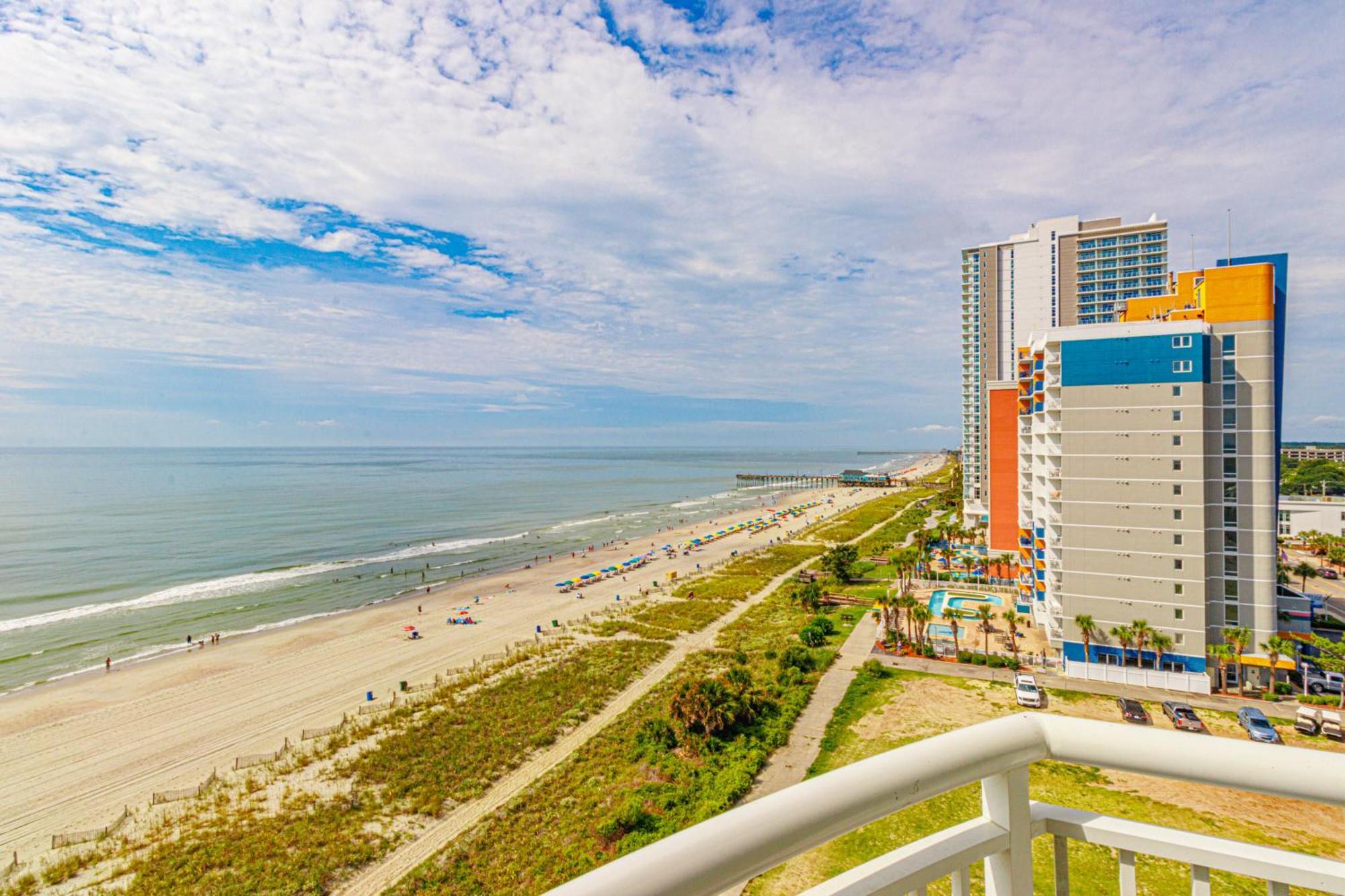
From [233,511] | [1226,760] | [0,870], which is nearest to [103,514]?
[233,511]

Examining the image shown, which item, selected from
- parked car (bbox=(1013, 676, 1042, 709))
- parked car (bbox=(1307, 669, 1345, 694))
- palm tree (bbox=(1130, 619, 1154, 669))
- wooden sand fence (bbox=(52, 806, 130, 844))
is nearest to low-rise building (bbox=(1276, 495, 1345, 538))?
parked car (bbox=(1307, 669, 1345, 694))

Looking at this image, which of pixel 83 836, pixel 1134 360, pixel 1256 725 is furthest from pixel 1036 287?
pixel 83 836

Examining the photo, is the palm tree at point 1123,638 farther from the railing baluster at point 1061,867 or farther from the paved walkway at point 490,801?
the railing baluster at point 1061,867

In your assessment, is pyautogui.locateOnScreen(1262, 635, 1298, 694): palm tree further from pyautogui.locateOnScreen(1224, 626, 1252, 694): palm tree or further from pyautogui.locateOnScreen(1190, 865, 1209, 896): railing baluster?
pyautogui.locateOnScreen(1190, 865, 1209, 896): railing baluster

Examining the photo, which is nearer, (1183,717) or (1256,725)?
(1256,725)

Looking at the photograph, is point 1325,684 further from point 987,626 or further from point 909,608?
point 909,608

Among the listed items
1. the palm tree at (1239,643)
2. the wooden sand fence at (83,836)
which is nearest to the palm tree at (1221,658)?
the palm tree at (1239,643)
